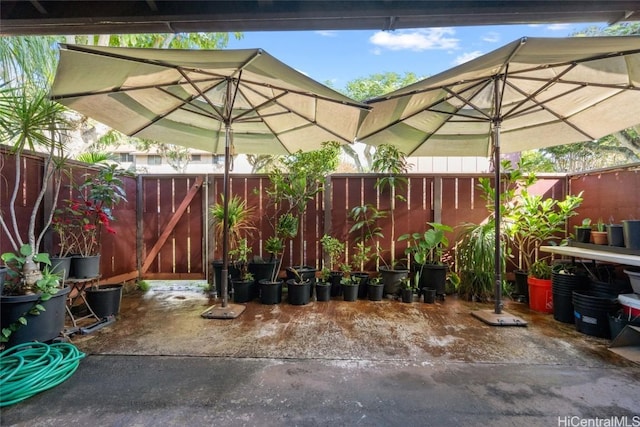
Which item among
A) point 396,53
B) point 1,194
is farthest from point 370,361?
point 396,53

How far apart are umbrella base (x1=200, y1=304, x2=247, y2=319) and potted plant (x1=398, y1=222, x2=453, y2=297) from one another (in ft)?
7.26

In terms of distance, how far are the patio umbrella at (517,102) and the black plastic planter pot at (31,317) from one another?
304 centimetres

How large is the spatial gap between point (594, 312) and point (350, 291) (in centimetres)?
230

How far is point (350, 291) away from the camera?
12.2 ft

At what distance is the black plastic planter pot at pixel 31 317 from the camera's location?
2.08 m

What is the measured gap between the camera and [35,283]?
7.36ft

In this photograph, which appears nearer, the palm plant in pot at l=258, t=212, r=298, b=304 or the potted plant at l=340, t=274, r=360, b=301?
the palm plant in pot at l=258, t=212, r=298, b=304

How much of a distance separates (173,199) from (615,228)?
5.32m

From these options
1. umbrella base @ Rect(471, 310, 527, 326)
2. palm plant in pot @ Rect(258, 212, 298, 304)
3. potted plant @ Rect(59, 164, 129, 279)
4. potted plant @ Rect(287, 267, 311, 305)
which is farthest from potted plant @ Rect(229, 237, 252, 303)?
umbrella base @ Rect(471, 310, 527, 326)

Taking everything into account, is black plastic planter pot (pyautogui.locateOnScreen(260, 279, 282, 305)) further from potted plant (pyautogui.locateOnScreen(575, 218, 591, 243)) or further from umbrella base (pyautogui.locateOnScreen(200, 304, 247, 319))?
potted plant (pyautogui.locateOnScreen(575, 218, 591, 243))

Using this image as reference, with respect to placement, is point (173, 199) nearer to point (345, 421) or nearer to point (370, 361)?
point (370, 361)

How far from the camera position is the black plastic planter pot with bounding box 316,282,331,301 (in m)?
3.70

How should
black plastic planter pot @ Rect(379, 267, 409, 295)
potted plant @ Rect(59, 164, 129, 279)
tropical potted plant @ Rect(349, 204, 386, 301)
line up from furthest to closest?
tropical potted plant @ Rect(349, 204, 386, 301) → black plastic planter pot @ Rect(379, 267, 409, 295) → potted plant @ Rect(59, 164, 129, 279)

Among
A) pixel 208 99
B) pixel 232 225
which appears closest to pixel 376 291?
pixel 232 225
